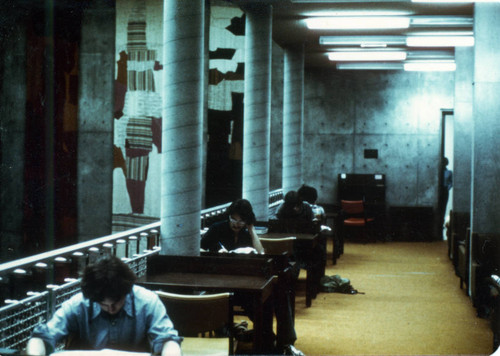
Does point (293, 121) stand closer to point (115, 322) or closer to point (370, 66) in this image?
point (370, 66)

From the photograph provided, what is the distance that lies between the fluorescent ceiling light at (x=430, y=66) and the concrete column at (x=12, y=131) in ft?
27.5

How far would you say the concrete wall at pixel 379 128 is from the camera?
1592 centimetres

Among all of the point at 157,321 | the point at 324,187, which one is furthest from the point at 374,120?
the point at 157,321

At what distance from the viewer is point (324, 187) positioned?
53.8ft

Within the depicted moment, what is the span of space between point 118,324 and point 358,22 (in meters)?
8.00

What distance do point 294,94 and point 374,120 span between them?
3.59 meters

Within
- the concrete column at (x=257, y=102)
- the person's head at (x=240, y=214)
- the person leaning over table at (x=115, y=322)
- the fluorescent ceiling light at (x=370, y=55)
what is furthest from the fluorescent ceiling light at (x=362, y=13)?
the person leaning over table at (x=115, y=322)

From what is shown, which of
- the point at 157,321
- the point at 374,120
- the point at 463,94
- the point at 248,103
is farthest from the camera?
the point at 374,120

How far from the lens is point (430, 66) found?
14.6 m

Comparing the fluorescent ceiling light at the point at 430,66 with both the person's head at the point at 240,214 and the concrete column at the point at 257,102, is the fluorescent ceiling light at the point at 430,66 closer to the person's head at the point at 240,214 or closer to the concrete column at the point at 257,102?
the concrete column at the point at 257,102

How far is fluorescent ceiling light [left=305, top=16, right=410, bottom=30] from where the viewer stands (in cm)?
1020

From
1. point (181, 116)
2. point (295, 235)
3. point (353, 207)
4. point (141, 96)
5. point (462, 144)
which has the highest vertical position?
point (141, 96)

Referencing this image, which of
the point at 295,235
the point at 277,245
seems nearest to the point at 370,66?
the point at 295,235

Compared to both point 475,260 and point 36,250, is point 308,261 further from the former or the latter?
point 36,250
